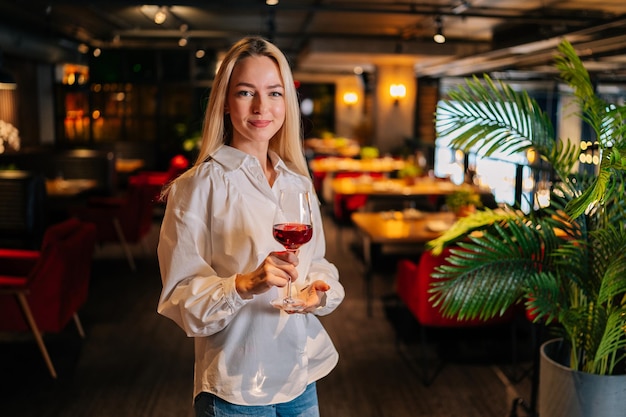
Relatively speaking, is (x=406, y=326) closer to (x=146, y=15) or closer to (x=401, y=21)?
(x=401, y=21)

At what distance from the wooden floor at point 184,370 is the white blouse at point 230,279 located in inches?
91.5

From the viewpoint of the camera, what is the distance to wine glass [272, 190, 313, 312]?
139 centimetres

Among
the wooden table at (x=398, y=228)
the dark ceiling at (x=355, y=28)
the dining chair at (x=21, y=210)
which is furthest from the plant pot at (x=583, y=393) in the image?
the dark ceiling at (x=355, y=28)

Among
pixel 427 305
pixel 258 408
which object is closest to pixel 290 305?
pixel 258 408

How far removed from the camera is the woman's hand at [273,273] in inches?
52.5

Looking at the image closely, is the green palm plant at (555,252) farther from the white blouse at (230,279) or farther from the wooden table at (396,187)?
the wooden table at (396,187)

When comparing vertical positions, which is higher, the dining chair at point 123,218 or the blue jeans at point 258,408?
the blue jeans at point 258,408

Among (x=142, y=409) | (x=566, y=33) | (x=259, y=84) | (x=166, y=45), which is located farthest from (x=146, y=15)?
(x=259, y=84)

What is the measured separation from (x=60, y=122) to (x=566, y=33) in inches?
452

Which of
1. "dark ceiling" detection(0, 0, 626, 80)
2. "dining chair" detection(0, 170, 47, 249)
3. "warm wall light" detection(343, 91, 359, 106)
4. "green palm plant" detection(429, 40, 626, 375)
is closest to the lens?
"green palm plant" detection(429, 40, 626, 375)

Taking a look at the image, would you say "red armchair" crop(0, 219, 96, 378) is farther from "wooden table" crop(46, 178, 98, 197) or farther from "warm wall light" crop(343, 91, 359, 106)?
"warm wall light" crop(343, 91, 359, 106)

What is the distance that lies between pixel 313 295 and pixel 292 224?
0.21 m

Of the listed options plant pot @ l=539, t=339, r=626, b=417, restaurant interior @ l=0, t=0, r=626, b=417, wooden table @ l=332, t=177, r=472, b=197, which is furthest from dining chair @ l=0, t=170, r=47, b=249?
plant pot @ l=539, t=339, r=626, b=417

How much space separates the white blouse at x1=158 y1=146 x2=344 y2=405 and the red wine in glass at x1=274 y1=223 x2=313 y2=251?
0.53 ft
